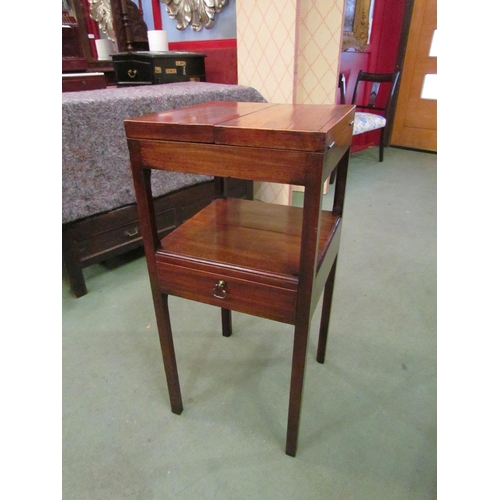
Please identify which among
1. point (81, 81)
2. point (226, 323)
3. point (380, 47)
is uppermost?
point (380, 47)

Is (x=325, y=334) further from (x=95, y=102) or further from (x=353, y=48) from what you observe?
(x=353, y=48)

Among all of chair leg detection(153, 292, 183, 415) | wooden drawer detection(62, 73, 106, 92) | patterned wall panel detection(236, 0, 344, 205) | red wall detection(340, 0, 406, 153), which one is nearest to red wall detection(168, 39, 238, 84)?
patterned wall panel detection(236, 0, 344, 205)

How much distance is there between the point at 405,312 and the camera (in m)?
1.31

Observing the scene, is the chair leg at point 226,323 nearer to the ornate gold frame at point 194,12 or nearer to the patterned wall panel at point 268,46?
the patterned wall panel at point 268,46

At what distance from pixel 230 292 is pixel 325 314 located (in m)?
0.44

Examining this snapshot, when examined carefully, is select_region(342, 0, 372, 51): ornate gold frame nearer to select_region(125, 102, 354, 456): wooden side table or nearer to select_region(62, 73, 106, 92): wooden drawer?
select_region(62, 73, 106, 92): wooden drawer

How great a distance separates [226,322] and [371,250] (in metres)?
0.94

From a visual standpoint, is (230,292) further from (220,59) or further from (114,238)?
(220,59)

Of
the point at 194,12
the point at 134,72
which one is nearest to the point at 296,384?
the point at 134,72

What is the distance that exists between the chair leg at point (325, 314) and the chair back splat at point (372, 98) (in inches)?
79.6

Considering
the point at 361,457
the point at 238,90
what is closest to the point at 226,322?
the point at 361,457

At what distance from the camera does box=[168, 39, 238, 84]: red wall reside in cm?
239

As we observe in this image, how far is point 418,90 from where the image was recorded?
11.1 ft

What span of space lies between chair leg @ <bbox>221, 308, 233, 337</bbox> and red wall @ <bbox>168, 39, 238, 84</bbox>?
6.25ft
